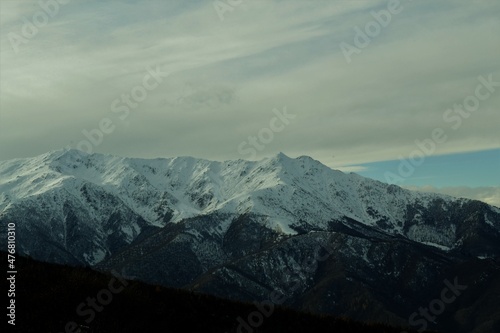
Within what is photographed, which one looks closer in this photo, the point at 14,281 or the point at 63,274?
A: the point at 14,281

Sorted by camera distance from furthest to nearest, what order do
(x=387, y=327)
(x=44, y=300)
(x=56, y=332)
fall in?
(x=387, y=327), (x=44, y=300), (x=56, y=332)

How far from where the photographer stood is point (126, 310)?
29.5 meters

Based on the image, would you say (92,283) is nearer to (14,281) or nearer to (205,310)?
(14,281)

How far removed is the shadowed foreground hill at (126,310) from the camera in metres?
27.7

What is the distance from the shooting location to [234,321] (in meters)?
30.9

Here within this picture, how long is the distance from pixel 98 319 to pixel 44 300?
2.77 metres

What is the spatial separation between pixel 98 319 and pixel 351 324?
1237cm

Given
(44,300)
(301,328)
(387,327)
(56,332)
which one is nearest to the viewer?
(56,332)

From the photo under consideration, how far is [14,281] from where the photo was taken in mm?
30203

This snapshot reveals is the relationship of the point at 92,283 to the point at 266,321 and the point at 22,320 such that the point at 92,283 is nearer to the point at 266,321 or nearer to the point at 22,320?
the point at 22,320

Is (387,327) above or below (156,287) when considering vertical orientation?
below

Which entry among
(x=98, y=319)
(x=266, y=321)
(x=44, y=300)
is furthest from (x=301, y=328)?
(x=44, y=300)

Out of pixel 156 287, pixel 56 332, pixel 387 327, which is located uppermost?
pixel 156 287

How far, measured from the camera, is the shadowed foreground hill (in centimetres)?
2767
